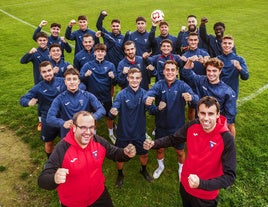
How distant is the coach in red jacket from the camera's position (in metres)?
3.65

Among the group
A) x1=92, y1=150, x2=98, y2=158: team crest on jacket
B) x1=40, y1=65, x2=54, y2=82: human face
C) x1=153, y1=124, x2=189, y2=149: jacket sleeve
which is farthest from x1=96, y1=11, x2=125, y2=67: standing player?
x1=92, y1=150, x2=98, y2=158: team crest on jacket

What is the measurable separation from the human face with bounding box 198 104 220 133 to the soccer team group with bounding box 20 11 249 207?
13mm

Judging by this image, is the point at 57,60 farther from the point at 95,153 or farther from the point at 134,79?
the point at 95,153

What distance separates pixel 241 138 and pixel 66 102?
4.42 meters

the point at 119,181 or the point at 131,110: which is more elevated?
the point at 131,110

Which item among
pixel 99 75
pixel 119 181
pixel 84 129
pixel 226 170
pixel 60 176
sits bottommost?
pixel 119 181

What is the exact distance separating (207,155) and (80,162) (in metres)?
1.69

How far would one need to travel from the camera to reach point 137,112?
5.48m

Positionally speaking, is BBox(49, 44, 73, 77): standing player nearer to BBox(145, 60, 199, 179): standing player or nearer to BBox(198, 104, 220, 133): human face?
BBox(145, 60, 199, 179): standing player

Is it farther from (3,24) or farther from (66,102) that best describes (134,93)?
(3,24)

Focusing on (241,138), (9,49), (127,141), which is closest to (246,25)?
(241,138)

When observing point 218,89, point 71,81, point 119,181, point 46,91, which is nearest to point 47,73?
point 46,91

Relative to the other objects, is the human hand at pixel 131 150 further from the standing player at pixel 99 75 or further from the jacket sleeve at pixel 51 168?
the standing player at pixel 99 75

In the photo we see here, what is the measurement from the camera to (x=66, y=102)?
5.43 m
